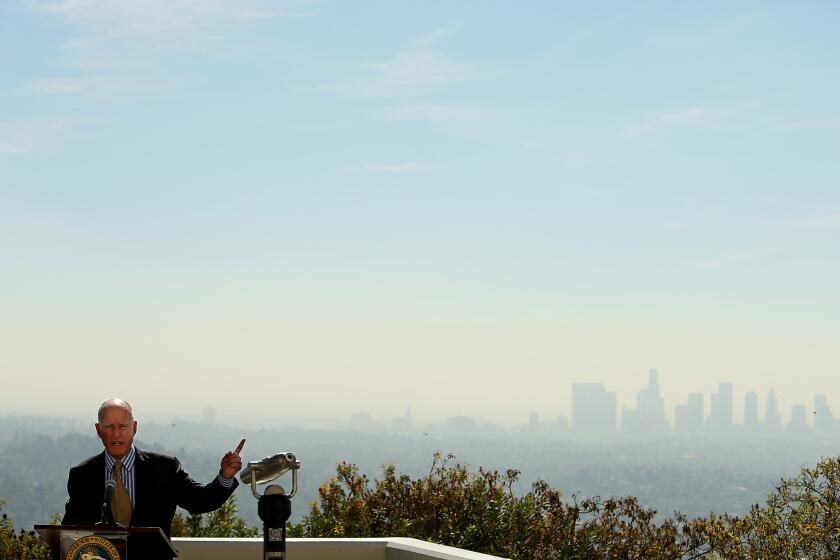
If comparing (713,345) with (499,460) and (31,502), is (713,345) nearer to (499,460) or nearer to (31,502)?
(499,460)

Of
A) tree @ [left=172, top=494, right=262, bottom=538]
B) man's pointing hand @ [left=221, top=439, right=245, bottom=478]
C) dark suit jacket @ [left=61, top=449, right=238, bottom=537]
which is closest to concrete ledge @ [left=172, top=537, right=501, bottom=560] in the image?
dark suit jacket @ [left=61, top=449, right=238, bottom=537]

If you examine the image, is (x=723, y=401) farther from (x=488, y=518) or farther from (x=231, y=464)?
(x=231, y=464)

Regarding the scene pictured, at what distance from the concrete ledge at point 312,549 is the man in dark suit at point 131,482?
142 cm

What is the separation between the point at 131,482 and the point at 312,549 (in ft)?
5.89

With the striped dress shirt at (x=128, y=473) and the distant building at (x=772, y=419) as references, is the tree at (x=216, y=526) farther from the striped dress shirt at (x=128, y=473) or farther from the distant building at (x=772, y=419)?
the distant building at (x=772, y=419)

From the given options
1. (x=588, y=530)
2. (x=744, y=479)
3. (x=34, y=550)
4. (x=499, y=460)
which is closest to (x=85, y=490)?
(x=34, y=550)

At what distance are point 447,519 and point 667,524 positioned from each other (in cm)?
205

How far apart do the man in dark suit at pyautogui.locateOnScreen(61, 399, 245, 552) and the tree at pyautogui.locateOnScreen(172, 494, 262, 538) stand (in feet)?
13.4

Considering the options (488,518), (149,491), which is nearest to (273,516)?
(149,491)

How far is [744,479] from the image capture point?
108375 millimetres

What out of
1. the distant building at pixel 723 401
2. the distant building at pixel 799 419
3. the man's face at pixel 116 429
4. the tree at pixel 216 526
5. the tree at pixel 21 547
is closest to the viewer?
the man's face at pixel 116 429

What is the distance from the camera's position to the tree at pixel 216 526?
8258mm

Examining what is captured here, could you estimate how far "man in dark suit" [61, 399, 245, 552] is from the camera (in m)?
4.05

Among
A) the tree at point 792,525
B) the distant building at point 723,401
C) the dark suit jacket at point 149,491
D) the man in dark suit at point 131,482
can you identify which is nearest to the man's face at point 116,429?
the man in dark suit at point 131,482
